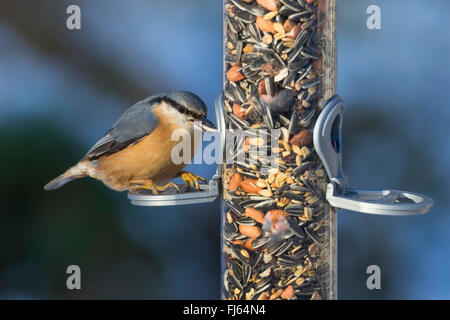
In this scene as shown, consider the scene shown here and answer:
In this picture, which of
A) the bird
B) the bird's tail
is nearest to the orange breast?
the bird

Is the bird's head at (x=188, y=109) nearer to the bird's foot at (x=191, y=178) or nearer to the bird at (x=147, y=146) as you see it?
the bird at (x=147, y=146)

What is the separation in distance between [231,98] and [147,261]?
1351 mm

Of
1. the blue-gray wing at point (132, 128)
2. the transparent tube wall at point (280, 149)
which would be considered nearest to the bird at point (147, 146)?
the blue-gray wing at point (132, 128)

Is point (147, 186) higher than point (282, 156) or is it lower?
lower

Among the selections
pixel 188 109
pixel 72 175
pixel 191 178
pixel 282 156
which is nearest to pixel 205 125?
pixel 188 109

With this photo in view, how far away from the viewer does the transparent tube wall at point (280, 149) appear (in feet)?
5.18

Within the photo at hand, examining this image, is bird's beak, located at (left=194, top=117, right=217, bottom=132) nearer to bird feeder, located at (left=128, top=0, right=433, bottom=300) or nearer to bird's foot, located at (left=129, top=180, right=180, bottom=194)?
bird feeder, located at (left=128, top=0, right=433, bottom=300)

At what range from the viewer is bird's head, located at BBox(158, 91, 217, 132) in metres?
1.75

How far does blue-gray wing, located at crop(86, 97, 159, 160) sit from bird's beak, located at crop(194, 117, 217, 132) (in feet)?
0.56

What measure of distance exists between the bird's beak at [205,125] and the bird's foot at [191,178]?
172 millimetres

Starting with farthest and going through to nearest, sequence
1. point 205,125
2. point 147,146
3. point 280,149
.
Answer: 1. point 147,146
2. point 205,125
3. point 280,149

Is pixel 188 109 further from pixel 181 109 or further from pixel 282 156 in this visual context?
pixel 282 156

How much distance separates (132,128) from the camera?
6.09 feet

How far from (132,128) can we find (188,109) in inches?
9.2
